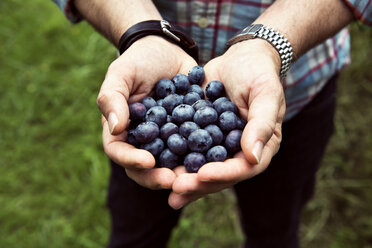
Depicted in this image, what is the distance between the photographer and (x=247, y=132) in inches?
35.4

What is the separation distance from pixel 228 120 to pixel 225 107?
2.1 inches

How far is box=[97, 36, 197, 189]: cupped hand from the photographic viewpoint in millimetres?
925

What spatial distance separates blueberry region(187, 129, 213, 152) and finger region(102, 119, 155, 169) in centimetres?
14

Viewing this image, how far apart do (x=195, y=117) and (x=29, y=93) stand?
78.6 inches

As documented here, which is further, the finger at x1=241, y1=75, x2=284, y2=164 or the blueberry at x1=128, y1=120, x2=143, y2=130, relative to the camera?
the blueberry at x1=128, y1=120, x2=143, y2=130

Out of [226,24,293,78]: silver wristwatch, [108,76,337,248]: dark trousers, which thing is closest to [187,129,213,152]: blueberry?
[226,24,293,78]: silver wristwatch

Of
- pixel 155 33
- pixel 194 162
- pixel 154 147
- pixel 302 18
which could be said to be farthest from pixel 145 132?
pixel 302 18

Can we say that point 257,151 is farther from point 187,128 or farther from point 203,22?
point 203,22

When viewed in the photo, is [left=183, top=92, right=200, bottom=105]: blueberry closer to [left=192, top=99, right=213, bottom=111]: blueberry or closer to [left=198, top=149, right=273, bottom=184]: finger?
[left=192, top=99, right=213, bottom=111]: blueberry

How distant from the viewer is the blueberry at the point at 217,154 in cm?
99

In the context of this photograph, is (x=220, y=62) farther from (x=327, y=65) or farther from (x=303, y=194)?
(x=303, y=194)

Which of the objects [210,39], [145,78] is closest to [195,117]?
[145,78]

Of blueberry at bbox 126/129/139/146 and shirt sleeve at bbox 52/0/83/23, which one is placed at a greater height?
shirt sleeve at bbox 52/0/83/23

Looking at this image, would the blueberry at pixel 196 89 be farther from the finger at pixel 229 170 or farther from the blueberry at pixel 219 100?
the finger at pixel 229 170
